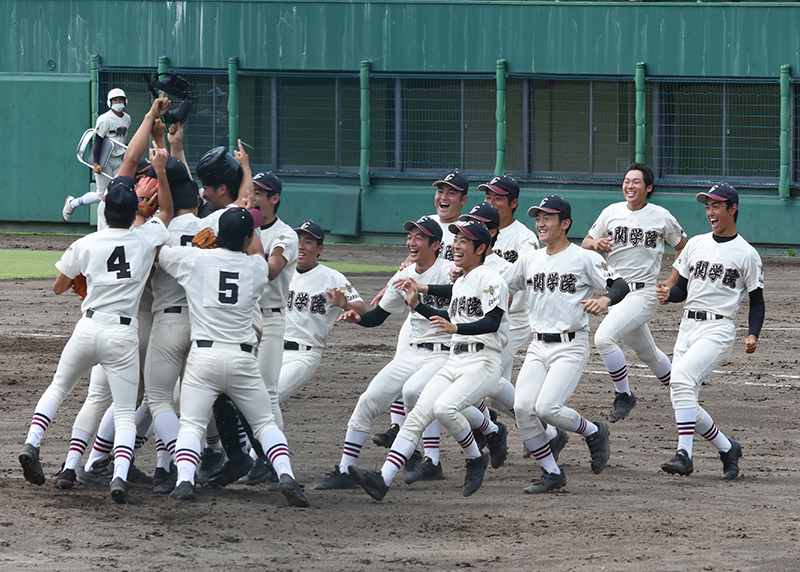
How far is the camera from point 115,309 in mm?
6949

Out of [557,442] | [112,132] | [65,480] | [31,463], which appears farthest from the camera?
[112,132]

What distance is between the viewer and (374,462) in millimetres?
8367

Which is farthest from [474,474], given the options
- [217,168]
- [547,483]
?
[217,168]

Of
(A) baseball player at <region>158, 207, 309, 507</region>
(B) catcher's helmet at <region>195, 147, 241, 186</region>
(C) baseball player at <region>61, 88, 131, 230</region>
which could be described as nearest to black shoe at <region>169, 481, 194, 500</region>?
(A) baseball player at <region>158, 207, 309, 507</region>

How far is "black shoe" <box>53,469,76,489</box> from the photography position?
7.20 meters

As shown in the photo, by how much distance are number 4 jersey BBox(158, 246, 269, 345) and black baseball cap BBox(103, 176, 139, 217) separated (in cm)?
31

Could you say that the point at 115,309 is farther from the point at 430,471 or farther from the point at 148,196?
the point at 430,471

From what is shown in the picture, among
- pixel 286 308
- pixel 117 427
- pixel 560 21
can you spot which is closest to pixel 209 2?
pixel 560 21

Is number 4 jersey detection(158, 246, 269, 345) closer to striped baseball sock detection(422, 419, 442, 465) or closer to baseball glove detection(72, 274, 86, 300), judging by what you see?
baseball glove detection(72, 274, 86, 300)

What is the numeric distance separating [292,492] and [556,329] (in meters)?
2.11

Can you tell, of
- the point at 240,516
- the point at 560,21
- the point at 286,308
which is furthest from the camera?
the point at 560,21

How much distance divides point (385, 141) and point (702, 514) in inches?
648

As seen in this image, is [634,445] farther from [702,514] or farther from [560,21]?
[560,21]

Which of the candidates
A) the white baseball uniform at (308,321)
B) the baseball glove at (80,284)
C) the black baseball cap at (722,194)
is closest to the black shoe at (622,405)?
the black baseball cap at (722,194)
